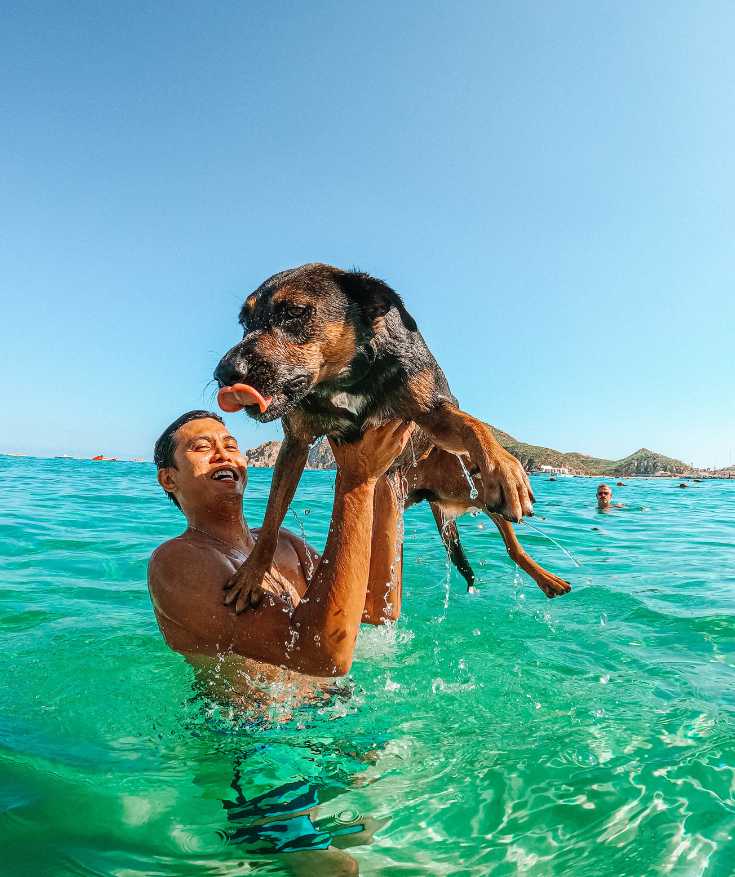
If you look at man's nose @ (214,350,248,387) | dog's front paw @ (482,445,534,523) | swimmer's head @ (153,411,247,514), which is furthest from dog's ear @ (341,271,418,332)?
swimmer's head @ (153,411,247,514)

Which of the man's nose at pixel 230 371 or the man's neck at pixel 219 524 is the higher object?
the man's nose at pixel 230 371

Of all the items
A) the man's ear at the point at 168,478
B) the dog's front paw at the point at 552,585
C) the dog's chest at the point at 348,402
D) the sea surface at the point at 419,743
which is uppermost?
the dog's chest at the point at 348,402

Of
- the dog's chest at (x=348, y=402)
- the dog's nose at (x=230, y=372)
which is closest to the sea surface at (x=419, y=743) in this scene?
the dog's chest at (x=348, y=402)

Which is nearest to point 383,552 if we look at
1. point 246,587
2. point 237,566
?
point 237,566

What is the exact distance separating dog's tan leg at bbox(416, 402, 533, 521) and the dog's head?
0.66m

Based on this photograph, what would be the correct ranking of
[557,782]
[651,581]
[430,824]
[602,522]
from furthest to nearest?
[602,522], [651,581], [557,782], [430,824]

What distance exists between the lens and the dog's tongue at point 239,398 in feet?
8.86

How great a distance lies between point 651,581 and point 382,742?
201 inches

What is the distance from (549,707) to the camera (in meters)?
3.81

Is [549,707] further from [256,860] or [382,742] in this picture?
[256,860]

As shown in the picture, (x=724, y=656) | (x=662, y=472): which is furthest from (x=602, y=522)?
(x=662, y=472)

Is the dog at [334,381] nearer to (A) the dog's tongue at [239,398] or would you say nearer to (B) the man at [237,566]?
(A) the dog's tongue at [239,398]

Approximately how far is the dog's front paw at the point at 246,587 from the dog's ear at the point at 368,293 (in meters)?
1.46

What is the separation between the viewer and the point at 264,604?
3.21 m
